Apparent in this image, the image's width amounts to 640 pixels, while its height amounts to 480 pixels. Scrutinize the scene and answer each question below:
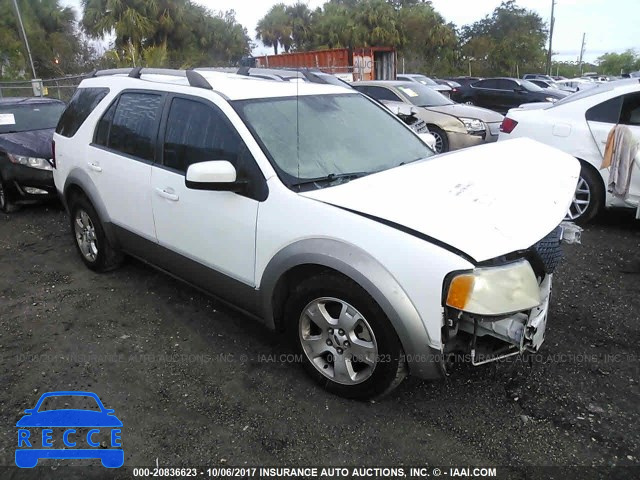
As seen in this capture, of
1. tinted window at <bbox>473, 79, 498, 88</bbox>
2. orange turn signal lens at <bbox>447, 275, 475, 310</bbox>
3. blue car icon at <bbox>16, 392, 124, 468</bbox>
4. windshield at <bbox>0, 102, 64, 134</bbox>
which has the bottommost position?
blue car icon at <bbox>16, 392, 124, 468</bbox>

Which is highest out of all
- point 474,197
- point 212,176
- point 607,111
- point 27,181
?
point 607,111

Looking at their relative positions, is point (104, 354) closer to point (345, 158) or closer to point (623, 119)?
point (345, 158)

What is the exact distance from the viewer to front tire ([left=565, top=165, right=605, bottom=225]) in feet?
18.2

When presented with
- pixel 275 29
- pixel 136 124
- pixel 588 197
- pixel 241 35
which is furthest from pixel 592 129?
pixel 241 35

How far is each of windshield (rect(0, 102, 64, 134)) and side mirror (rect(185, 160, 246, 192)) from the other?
5.82 metres

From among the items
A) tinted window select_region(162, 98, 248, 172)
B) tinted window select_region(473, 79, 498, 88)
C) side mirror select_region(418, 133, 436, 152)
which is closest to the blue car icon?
tinted window select_region(162, 98, 248, 172)

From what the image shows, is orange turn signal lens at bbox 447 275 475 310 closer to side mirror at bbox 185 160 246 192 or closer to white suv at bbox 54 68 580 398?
white suv at bbox 54 68 580 398

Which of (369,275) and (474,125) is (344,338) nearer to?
(369,275)

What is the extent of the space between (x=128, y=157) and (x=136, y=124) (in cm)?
26

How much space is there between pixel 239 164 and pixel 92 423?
5.40 ft

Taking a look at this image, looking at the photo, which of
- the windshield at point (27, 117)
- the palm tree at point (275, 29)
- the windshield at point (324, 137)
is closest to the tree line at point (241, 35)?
the palm tree at point (275, 29)

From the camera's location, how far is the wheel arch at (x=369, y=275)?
2424mm

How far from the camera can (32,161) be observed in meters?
6.64

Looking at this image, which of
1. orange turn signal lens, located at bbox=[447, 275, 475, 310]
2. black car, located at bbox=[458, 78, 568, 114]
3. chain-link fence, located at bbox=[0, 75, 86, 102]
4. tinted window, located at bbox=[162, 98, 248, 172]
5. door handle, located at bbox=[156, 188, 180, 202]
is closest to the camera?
orange turn signal lens, located at bbox=[447, 275, 475, 310]
